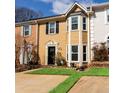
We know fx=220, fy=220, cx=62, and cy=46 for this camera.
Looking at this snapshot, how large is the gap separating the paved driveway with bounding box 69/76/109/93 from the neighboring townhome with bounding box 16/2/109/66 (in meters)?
2.76

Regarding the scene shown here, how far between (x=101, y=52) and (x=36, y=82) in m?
2.79

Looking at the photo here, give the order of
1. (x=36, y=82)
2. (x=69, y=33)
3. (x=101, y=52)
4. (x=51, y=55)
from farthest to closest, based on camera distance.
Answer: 1. (x=51, y=55)
2. (x=69, y=33)
3. (x=101, y=52)
4. (x=36, y=82)

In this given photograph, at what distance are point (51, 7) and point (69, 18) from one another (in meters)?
1.26

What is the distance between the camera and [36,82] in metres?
5.09

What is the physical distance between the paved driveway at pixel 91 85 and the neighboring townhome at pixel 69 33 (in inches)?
108

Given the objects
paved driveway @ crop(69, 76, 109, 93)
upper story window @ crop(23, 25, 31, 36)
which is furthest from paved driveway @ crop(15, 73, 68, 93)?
upper story window @ crop(23, 25, 31, 36)

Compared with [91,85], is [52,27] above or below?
above

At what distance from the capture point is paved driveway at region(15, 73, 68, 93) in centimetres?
442

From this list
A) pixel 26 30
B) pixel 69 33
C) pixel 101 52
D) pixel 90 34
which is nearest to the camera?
pixel 101 52

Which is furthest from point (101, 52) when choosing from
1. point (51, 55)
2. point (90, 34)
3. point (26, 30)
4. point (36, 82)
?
point (26, 30)

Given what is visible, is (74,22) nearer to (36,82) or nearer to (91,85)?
(36,82)

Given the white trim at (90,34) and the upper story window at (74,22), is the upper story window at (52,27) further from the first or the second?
the white trim at (90,34)
